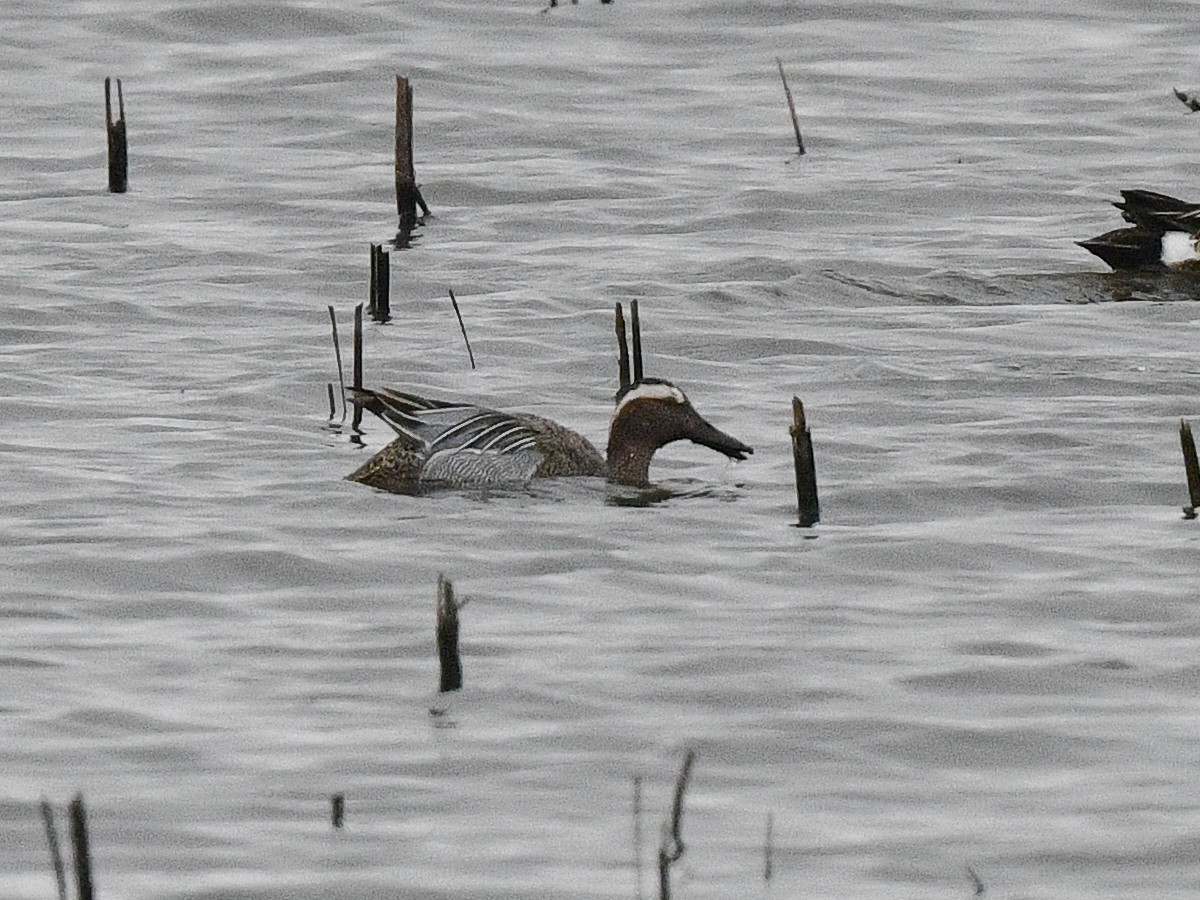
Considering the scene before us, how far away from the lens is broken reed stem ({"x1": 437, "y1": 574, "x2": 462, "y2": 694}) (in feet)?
21.2

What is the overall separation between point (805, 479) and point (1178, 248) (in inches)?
215

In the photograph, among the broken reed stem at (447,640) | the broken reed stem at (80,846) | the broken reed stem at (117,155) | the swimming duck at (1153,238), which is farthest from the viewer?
the broken reed stem at (117,155)

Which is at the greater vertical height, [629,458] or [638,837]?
[638,837]

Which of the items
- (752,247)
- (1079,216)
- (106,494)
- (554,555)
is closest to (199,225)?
(752,247)

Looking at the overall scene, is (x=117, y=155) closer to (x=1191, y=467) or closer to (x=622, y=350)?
(x=622, y=350)

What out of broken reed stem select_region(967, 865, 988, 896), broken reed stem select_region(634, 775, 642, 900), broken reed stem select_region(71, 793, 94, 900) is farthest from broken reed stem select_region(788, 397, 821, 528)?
broken reed stem select_region(71, 793, 94, 900)

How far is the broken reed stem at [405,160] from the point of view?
1411 centimetres

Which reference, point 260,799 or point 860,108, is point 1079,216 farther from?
point 260,799

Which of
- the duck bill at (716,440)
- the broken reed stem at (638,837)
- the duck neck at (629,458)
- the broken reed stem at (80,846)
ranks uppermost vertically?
the broken reed stem at (80,846)

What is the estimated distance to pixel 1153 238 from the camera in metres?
13.6

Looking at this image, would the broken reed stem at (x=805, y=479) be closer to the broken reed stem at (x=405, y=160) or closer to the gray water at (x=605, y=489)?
the gray water at (x=605, y=489)

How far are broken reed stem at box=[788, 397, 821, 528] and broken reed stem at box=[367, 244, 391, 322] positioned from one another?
12.3 feet

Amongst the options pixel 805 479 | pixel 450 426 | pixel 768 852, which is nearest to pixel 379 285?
pixel 450 426

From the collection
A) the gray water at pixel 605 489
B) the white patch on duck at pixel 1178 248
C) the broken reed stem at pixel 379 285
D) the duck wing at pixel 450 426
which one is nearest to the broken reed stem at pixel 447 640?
the gray water at pixel 605 489
